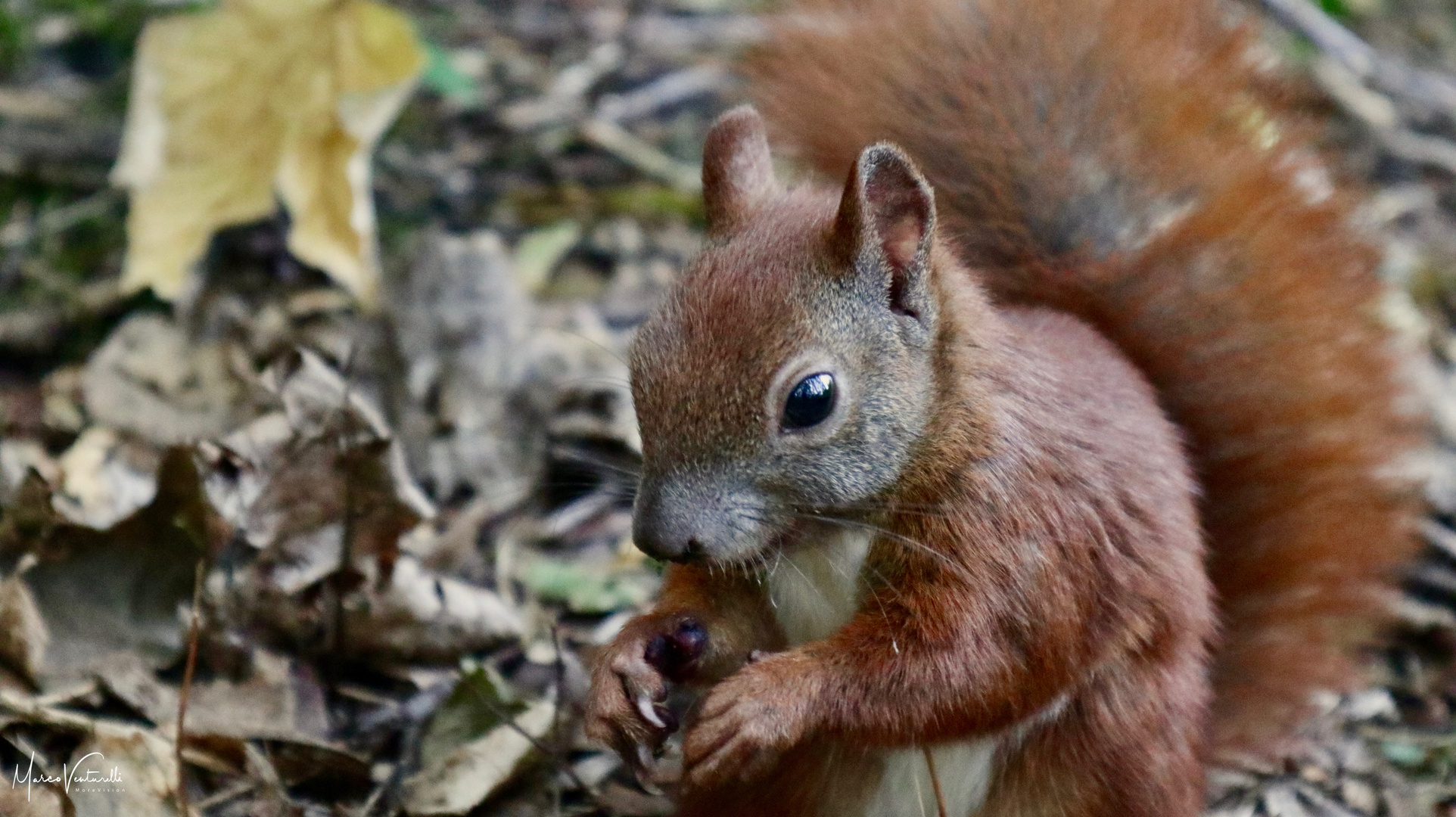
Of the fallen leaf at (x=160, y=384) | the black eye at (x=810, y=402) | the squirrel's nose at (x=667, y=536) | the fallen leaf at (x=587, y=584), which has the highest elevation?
the black eye at (x=810, y=402)

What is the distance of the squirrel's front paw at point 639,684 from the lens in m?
2.51

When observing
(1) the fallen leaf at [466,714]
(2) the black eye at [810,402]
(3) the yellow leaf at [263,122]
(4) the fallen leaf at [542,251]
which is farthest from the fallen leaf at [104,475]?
(2) the black eye at [810,402]

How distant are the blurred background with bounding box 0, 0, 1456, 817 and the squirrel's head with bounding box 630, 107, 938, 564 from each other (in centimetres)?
45

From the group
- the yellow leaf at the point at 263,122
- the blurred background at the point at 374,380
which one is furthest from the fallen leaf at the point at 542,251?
the yellow leaf at the point at 263,122

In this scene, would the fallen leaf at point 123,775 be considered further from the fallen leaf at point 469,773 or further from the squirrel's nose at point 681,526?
the squirrel's nose at point 681,526

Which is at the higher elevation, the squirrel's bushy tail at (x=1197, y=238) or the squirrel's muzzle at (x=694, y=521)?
the squirrel's bushy tail at (x=1197, y=238)

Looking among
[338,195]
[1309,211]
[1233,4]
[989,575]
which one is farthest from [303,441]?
[1233,4]

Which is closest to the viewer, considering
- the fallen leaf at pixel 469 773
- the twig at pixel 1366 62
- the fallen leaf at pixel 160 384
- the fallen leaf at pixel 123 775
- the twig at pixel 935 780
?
the twig at pixel 935 780

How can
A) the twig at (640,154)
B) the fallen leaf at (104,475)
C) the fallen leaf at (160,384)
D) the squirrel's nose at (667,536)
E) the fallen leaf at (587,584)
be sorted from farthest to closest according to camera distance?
the twig at (640,154) < the fallen leaf at (160,384) < the fallen leaf at (587,584) < the fallen leaf at (104,475) < the squirrel's nose at (667,536)

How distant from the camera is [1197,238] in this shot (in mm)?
2910

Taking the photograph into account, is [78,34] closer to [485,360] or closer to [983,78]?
[485,360]

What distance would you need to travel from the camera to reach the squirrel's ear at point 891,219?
7.87 feet

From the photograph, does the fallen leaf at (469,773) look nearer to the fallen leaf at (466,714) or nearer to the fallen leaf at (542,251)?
the fallen leaf at (466,714)

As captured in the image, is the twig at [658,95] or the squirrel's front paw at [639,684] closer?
the squirrel's front paw at [639,684]
